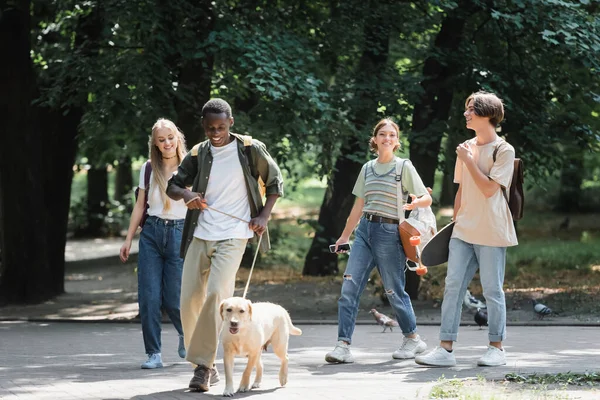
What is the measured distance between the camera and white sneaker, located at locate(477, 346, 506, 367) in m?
8.71

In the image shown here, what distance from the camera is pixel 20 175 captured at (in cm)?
1741

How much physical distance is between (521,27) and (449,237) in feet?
21.5

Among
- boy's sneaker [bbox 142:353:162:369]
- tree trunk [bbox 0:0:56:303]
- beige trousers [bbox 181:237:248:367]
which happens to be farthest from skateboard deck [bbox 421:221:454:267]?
tree trunk [bbox 0:0:56:303]

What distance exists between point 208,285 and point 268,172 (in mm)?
941

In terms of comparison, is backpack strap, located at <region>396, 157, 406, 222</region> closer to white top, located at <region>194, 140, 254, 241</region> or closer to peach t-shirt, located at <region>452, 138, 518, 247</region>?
peach t-shirt, located at <region>452, 138, 518, 247</region>

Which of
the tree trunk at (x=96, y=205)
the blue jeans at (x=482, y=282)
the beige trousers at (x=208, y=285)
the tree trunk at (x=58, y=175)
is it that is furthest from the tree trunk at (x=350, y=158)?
the tree trunk at (x=96, y=205)

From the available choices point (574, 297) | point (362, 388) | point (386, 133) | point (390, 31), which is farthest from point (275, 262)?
point (362, 388)

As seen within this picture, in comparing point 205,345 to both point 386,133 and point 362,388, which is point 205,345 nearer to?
point 362,388

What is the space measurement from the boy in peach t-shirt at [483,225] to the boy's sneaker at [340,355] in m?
0.75

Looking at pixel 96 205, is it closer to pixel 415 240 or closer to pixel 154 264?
pixel 154 264

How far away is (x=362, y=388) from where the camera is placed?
25.1 ft

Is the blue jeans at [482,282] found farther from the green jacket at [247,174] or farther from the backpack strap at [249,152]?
the backpack strap at [249,152]

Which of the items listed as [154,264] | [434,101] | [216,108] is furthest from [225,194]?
[434,101]

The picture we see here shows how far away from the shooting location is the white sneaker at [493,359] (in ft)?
28.6
